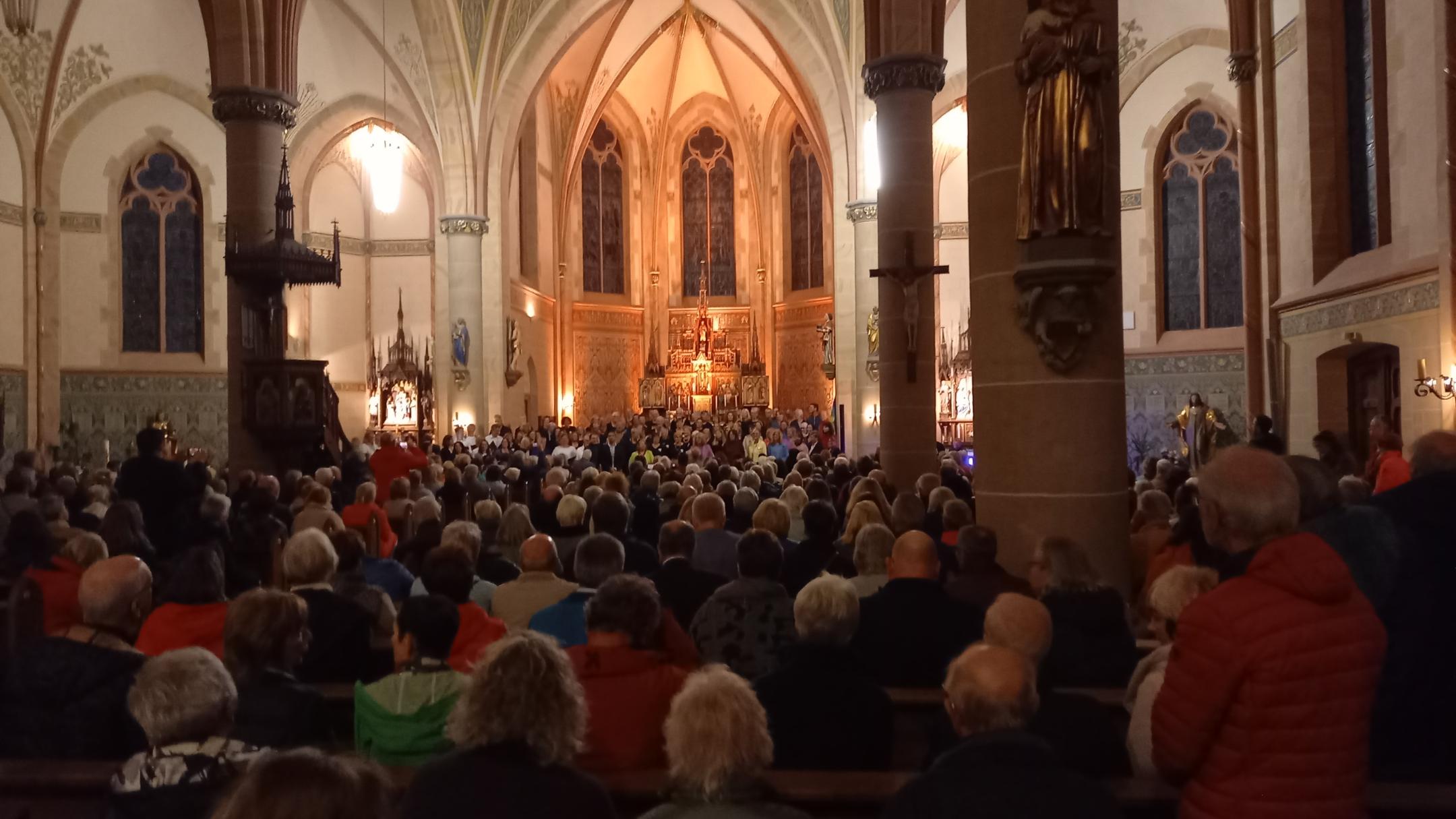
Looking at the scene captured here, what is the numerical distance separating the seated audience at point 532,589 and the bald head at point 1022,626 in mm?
2287

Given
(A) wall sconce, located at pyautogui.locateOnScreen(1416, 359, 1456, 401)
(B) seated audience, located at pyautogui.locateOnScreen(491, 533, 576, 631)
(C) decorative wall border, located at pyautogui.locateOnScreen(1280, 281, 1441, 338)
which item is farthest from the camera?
(C) decorative wall border, located at pyautogui.locateOnScreen(1280, 281, 1441, 338)

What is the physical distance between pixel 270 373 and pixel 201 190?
13614 mm

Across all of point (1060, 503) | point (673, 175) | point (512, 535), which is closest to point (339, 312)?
point (673, 175)

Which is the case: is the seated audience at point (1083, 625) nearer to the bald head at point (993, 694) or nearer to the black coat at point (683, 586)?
the black coat at point (683, 586)

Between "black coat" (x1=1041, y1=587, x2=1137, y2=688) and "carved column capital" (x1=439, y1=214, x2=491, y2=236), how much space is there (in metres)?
21.8

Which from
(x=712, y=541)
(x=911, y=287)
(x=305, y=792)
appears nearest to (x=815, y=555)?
(x=712, y=541)

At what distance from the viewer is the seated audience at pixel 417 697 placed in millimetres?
3592

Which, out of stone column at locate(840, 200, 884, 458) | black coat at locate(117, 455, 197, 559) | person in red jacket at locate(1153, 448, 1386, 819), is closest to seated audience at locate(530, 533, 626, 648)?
person in red jacket at locate(1153, 448, 1386, 819)

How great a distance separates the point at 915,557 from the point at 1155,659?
1.38 meters

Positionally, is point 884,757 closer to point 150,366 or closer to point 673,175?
point 150,366

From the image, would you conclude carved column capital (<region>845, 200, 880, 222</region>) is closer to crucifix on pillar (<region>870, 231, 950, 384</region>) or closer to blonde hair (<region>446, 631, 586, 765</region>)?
crucifix on pillar (<region>870, 231, 950, 384</region>)

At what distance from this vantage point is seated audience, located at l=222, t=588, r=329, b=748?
355 cm

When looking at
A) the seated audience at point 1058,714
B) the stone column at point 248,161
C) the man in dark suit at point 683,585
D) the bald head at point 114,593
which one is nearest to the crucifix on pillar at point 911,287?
the man in dark suit at point 683,585

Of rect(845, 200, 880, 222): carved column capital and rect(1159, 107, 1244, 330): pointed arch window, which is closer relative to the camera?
rect(1159, 107, 1244, 330): pointed arch window
